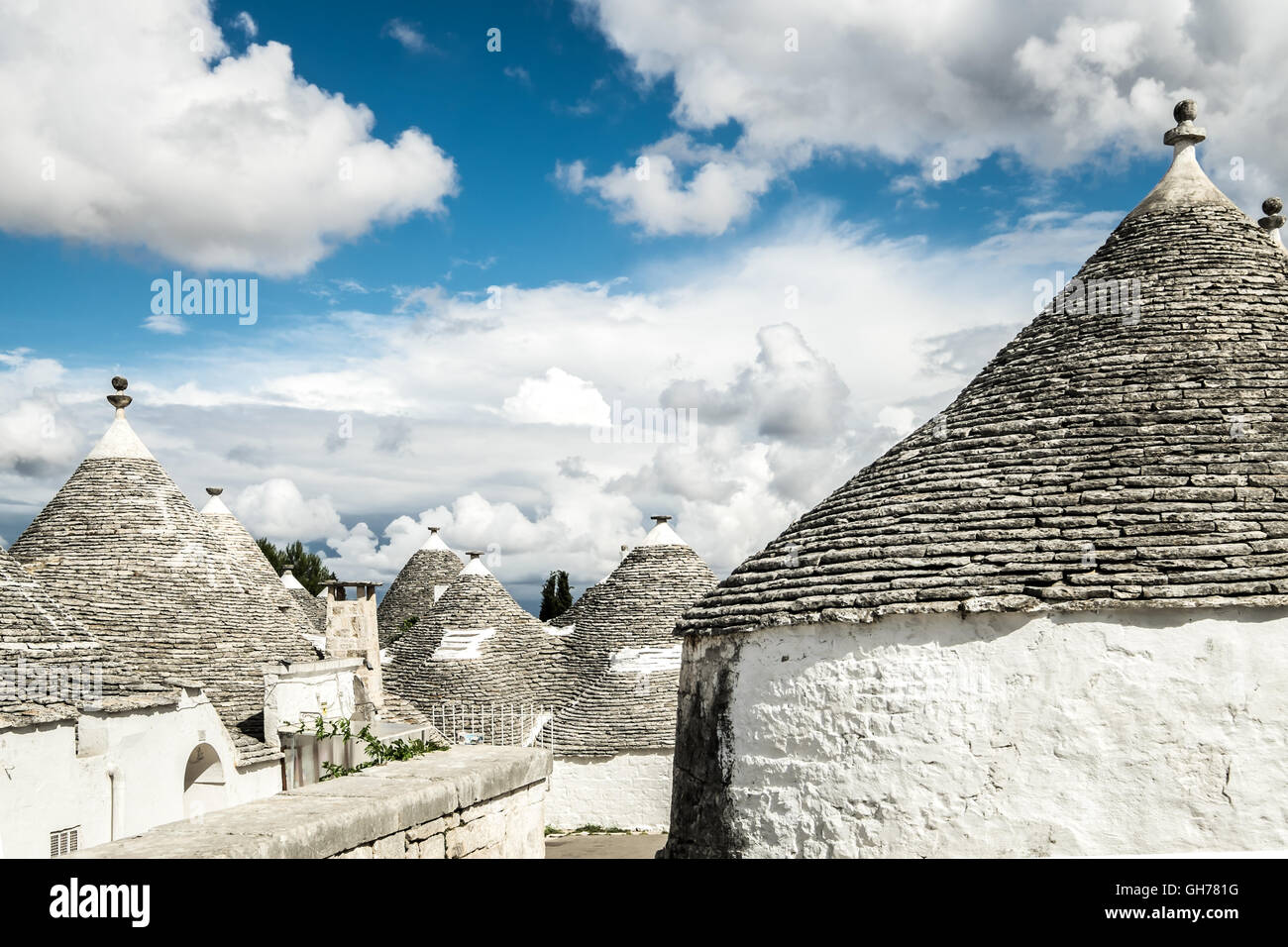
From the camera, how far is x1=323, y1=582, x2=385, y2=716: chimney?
54.9ft

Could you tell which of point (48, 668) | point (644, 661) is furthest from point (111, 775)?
point (644, 661)

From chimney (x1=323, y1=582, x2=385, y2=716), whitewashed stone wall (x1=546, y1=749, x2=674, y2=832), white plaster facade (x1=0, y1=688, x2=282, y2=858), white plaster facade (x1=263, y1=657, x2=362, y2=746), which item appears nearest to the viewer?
white plaster facade (x1=0, y1=688, x2=282, y2=858)

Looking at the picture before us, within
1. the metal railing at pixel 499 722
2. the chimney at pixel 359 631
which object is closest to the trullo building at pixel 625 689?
the metal railing at pixel 499 722

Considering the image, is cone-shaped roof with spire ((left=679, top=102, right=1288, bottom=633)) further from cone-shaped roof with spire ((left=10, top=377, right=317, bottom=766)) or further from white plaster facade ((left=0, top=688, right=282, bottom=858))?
cone-shaped roof with spire ((left=10, top=377, right=317, bottom=766))

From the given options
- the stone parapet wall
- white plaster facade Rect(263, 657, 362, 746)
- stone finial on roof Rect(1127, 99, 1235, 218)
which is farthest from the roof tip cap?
white plaster facade Rect(263, 657, 362, 746)

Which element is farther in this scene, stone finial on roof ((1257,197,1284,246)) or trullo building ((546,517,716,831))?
trullo building ((546,517,716,831))

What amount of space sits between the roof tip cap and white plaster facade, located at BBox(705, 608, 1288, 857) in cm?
567

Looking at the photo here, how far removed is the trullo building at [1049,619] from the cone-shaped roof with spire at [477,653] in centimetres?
1237

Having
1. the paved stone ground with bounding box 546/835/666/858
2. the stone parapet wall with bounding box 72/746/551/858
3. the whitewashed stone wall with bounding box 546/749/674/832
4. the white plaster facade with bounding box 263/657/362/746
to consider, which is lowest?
the paved stone ground with bounding box 546/835/666/858

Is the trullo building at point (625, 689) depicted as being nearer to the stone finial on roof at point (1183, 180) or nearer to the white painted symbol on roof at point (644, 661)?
the white painted symbol on roof at point (644, 661)

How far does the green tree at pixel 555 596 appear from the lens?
48.0 m

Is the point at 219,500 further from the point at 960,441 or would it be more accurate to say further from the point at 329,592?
the point at 960,441

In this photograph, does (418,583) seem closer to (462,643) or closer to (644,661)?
(462,643)

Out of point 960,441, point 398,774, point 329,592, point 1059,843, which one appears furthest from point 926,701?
point 329,592
